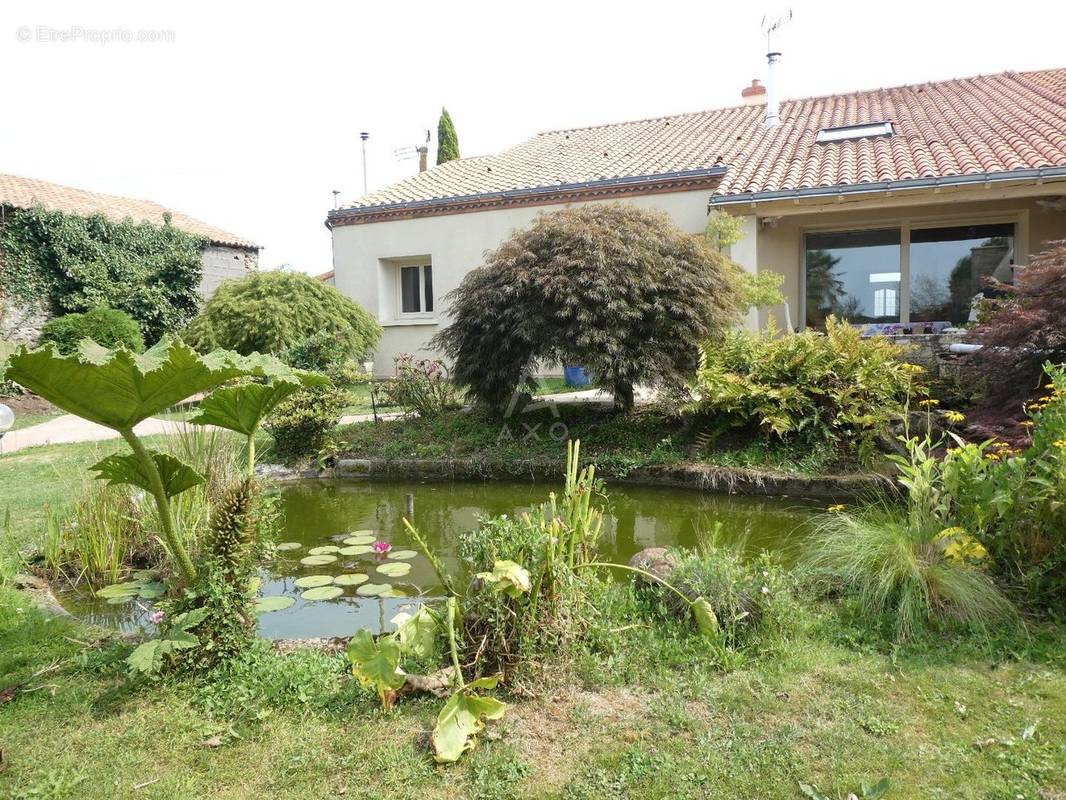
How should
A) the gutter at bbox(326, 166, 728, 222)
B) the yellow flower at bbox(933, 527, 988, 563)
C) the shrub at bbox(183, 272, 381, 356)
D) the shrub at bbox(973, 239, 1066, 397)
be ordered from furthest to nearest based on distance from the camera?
the shrub at bbox(183, 272, 381, 356) → the gutter at bbox(326, 166, 728, 222) → the shrub at bbox(973, 239, 1066, 397) → the yellow flower at bbox(933, 527, 988, 563)

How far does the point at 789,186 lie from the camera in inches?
421

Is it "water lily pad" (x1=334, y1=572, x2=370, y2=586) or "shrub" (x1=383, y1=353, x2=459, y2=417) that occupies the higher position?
"shrub" (x1=383, y1=353, x2=459, y2=417)

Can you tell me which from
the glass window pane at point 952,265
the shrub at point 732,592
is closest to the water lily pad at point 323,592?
the shrub at point 732,592

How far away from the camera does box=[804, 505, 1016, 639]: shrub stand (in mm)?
3297

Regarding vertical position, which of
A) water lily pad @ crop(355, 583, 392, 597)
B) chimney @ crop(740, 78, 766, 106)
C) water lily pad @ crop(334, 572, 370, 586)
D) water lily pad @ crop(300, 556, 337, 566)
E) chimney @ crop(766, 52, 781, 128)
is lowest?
water lily pad @ crop(355, 583, 392, 597)

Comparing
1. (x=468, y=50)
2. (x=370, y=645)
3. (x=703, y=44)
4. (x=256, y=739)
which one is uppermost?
(x=703, y=44)

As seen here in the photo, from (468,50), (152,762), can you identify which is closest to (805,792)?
(152,762)

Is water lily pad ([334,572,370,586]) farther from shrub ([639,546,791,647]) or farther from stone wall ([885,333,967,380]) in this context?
stone wall ([885,333,967,380])

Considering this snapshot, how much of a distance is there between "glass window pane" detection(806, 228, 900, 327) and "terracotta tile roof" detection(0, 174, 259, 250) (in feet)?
57.7

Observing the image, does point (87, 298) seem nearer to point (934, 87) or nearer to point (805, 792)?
point (805, 792)

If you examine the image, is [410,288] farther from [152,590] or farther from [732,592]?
[732,592]

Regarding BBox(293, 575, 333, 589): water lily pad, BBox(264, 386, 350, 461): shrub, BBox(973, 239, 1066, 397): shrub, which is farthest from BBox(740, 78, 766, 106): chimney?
BBox(293, 575, 333, 589): water lily pad

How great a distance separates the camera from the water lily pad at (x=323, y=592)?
176 inches

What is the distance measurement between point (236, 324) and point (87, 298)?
6747 mm
